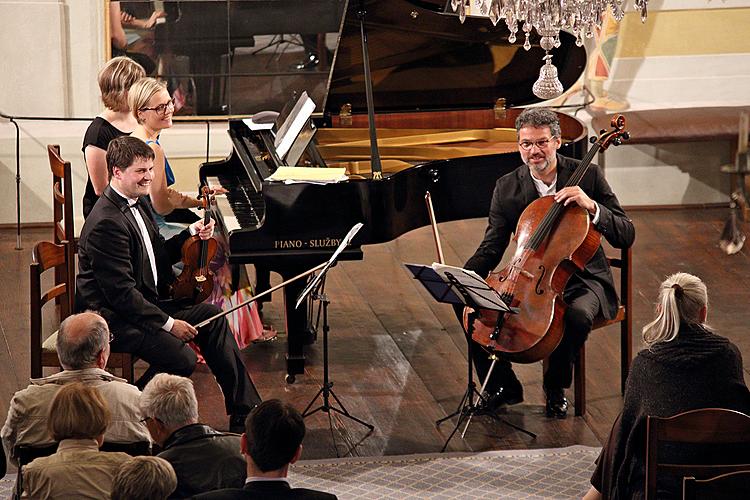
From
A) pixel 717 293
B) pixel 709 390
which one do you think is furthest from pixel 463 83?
pixel 709 390

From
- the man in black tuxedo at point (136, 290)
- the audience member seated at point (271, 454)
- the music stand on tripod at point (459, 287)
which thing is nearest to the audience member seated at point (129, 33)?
the man in black tuxedo at point (136, 290)

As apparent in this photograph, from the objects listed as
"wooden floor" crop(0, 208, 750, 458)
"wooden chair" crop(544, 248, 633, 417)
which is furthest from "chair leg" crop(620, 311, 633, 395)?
"wooden floor" crop(0, 208, 750, 458)

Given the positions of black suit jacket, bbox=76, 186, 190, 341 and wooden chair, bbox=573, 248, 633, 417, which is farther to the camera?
wooden chair, bbox=573, 248, 633, 417

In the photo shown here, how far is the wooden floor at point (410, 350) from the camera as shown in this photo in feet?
16.9

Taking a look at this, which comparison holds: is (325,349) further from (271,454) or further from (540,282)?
(271,454)

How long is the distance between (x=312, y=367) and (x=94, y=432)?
100 inches

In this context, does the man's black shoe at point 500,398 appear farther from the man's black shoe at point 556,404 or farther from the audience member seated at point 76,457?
the audience member seated at point 76,457

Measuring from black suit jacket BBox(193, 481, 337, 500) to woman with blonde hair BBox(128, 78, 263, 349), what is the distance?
2.59 meters

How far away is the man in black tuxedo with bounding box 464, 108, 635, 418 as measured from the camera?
5102mm

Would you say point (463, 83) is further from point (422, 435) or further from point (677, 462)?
point (677, 462)

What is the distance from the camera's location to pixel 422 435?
5129mm

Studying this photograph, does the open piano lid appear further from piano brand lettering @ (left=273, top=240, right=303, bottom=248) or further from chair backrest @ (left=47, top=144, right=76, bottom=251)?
chair backrest @ (left=47, top=144, right=76, bottom=251)

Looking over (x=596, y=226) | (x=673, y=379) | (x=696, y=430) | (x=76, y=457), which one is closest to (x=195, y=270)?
(x=596, y=226)

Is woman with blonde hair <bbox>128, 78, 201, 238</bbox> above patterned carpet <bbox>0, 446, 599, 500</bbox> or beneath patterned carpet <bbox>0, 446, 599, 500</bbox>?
above
